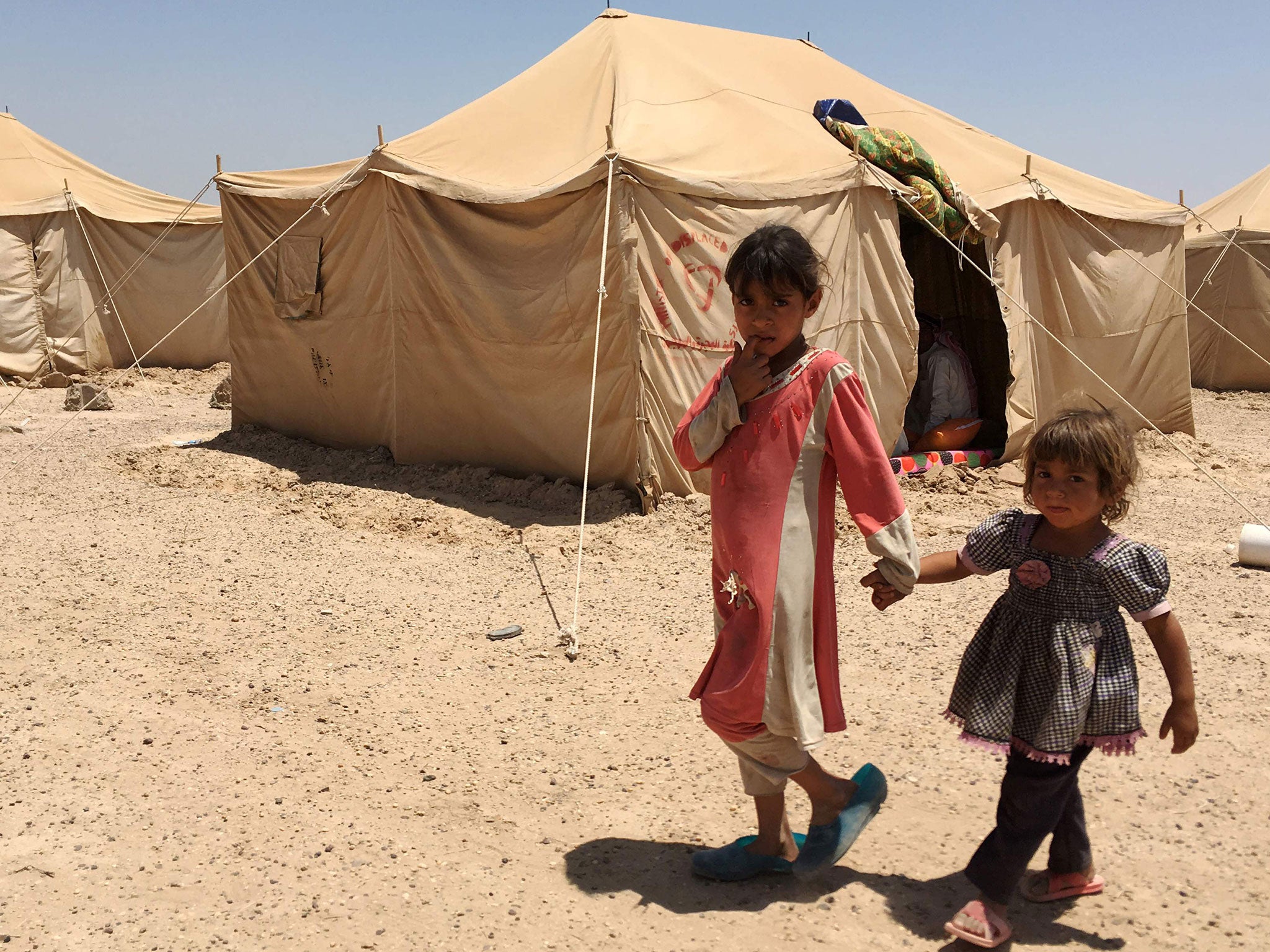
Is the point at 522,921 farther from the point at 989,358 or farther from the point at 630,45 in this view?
the point at 989,358

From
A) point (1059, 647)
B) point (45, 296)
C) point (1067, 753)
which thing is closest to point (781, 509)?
point (1059, 647)

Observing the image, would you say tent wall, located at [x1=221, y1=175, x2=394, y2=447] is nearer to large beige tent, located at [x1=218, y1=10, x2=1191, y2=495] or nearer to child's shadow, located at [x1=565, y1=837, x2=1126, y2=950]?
large beige tent, located at [x1=218, y1=10, x2=1191, y2=495]

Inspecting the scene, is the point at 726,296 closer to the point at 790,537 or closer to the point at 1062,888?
the point at 790,537

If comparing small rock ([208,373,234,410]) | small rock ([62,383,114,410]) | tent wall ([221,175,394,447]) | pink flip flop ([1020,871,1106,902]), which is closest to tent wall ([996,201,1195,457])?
tent wall ([221,175,394,447])

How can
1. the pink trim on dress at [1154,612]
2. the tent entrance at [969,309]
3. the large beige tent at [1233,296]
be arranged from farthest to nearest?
the large beige tent at [1233,296], the tent entrance at [969,309], the pink trim on dress at [1154,612]

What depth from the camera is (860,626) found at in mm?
4383

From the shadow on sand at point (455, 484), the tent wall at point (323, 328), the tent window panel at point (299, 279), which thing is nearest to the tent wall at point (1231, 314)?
the shadow on sand at point (455, 484)

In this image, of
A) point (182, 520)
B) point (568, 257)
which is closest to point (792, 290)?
point (568, 257)

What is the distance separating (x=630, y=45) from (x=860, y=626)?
4.56 m

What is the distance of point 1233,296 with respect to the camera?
12789mm

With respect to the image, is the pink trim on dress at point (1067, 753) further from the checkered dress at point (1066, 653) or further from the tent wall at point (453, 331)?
the tent wall at point (453, 331)

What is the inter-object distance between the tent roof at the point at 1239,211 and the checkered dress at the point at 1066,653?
12.4m

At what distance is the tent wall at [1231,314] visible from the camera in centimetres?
1262

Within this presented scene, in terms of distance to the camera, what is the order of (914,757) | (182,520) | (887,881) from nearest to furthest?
1. (887,881)
2. (914,757)
3. (182,520)
